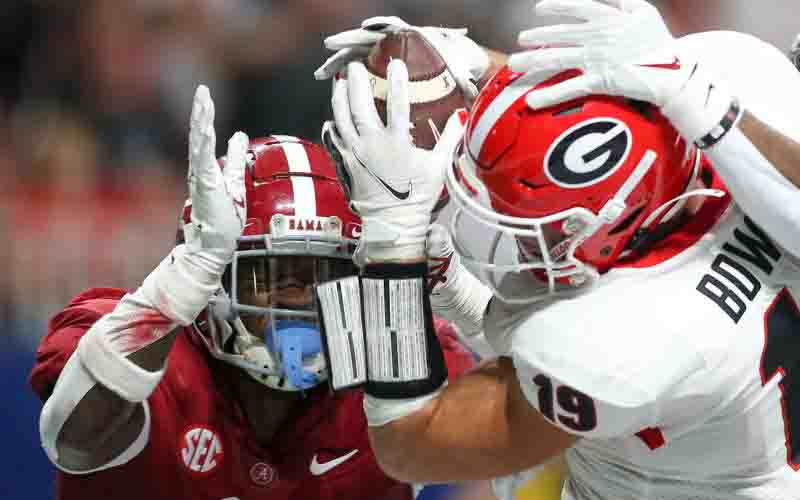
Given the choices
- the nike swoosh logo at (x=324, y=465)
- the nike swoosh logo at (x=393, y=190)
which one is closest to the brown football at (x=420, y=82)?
the nike swoosh logo at (x=393, y=190)

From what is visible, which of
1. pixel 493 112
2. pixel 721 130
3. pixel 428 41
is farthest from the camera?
pixel 428 41

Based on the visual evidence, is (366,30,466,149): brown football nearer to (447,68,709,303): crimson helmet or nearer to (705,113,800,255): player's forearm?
(447,68,709,303): crimson helmet

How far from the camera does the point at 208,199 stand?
6.24 feet

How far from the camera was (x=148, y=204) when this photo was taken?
3527 mm

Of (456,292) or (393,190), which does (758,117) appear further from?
(456,292)

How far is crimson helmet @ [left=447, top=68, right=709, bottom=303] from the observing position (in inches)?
60.8

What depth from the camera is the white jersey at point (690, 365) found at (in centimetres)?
150

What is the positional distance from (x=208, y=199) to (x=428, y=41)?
487 mm

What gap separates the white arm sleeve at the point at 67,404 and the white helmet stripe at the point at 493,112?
0.80 metres

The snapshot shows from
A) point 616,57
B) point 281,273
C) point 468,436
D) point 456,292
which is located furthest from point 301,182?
point 616,57

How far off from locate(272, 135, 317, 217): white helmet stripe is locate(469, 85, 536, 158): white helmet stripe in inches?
22.0

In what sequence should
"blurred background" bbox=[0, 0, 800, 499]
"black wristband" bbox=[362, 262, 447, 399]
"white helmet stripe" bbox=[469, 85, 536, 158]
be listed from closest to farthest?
"white helmet stripe" bbox=[469, 85, 536, 158]
"black wristband" bbox=[362, 262, 447, 399]
"blurred background" bbox=[0, 0, 800, 499]

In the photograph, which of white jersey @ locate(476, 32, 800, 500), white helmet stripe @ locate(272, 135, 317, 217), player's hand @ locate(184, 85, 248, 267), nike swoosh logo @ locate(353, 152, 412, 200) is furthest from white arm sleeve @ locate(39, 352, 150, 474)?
white jersey @ locate(476, 32, 800, 500)

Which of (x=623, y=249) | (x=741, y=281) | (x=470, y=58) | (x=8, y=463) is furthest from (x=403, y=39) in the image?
(x=8, y=463)
